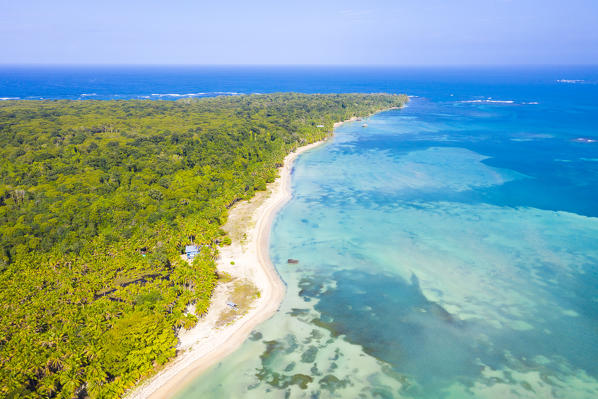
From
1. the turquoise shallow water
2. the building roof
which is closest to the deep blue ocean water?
the turquoise shallow water

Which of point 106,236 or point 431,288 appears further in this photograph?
point 106,236

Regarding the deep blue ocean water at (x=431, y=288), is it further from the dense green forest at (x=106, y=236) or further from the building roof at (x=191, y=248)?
the building roof at (x=191, y=248)

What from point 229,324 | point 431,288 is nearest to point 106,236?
point 229,324

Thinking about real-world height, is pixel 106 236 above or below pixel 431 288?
above

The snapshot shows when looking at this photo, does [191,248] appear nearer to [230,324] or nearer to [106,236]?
[106,236]

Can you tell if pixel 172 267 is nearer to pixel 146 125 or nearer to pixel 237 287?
pixel 237 287

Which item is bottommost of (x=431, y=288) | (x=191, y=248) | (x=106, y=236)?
(x=431, y=288)

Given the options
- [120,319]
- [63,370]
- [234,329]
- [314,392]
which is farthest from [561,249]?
[63,370]
